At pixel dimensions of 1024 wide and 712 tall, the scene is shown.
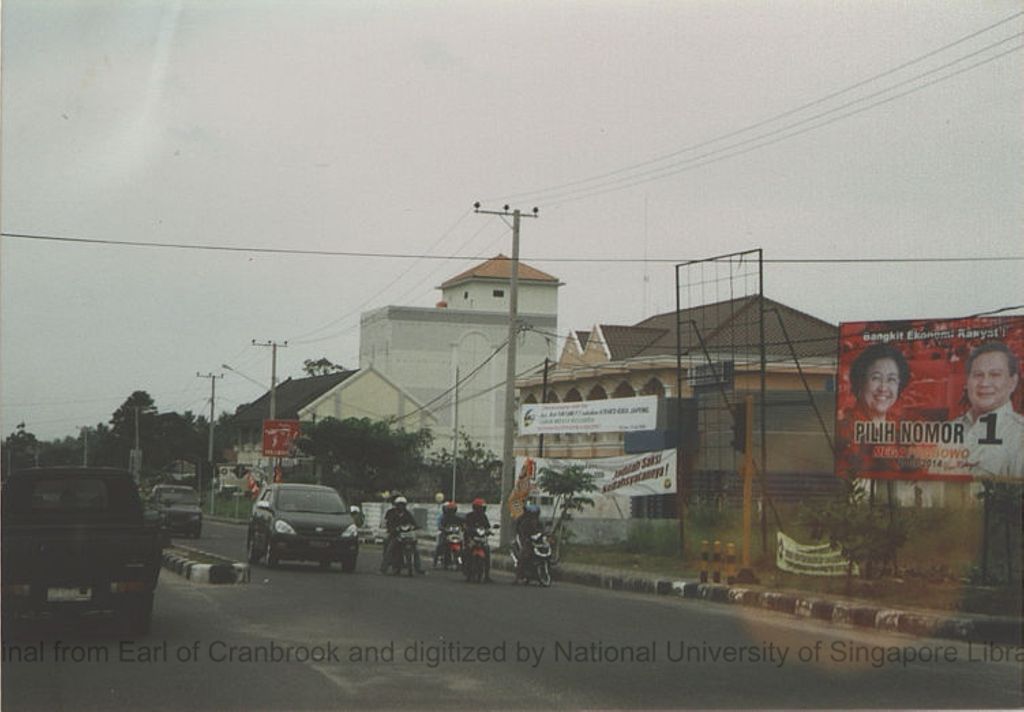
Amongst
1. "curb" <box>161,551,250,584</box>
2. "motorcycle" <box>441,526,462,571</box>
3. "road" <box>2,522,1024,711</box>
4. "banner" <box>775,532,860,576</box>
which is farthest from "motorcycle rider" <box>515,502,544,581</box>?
"road" <box>2,522,1024,711</box>

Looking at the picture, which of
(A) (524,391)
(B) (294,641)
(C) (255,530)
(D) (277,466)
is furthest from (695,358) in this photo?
(B) (294,641)

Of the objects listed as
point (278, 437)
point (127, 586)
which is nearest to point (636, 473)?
point (127, 586)

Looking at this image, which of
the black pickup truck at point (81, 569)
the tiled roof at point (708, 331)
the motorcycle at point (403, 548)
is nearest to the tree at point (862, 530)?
the motorcycle at point (403, 548)

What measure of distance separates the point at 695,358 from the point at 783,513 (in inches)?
731

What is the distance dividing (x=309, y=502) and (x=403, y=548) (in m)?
2.62

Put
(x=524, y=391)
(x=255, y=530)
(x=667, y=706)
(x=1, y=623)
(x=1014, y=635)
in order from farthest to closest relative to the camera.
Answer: (x=524, y=391) → (x=255, y=530) → (x=1014, y=635) → (x=1, y=623) → (x=667, y=706)

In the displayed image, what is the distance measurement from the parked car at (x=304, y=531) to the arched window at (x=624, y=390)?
28161mm

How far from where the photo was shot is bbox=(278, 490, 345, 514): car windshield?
24531mm

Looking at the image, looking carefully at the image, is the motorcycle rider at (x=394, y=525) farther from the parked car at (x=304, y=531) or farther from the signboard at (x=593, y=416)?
the signboard at (x=593, y=416)

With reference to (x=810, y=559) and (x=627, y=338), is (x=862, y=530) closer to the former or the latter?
(x=810, y=559)

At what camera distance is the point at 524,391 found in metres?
61.7

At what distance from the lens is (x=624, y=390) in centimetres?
5256

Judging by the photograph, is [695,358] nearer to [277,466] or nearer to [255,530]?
[277,466]

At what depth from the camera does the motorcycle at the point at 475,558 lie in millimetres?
22156
